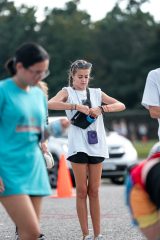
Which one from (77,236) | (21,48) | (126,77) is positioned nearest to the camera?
(21,48)

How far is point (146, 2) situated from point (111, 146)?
89.6 meters

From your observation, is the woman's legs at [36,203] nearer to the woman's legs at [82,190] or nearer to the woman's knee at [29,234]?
the woman's knee at [29,234]

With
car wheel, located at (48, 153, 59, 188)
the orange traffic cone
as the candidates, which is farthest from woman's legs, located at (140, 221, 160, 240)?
car wheel, located at (48, 153, 59, 188)

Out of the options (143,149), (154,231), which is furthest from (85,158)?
(143,149)

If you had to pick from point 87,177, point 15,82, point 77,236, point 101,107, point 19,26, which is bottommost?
point 19,26

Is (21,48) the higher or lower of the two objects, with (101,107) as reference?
higher

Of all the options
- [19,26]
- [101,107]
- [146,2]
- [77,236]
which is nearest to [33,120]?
[101,107]

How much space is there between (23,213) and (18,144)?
509 mm

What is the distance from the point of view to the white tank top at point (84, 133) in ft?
32.3

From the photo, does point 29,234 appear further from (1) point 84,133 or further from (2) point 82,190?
(1) point 84,133

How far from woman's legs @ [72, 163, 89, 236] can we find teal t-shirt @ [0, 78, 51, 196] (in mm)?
2686

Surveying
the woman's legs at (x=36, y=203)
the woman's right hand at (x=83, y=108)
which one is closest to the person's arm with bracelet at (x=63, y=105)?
the woman's right hand at (x=83, y=108)

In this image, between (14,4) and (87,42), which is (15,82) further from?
(87,42)

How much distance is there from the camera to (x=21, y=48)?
22.9 feet
